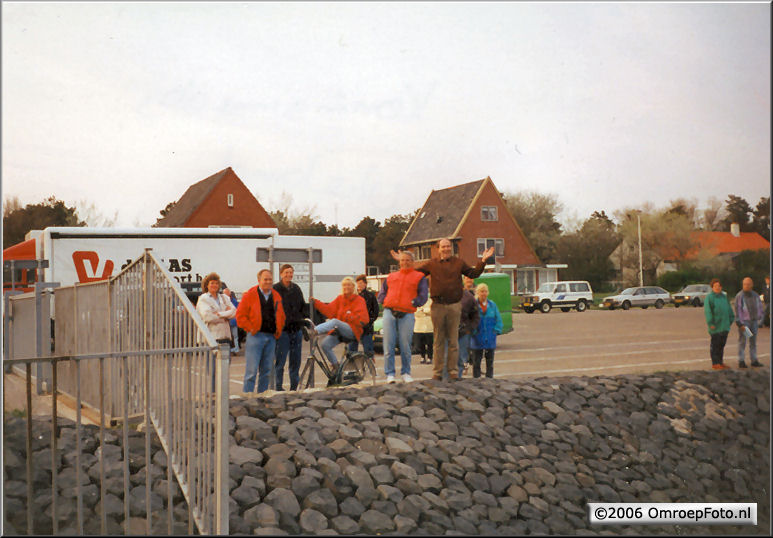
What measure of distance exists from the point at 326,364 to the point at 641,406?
15.4ft

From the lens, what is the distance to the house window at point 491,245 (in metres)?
15.8

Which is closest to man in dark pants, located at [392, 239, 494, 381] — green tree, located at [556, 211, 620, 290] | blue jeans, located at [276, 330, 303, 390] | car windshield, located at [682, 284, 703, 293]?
blue jeans, located at [276, 330, 303, 390]

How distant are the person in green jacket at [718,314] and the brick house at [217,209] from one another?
9.24m

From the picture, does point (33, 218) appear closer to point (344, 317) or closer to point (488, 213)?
point (344, 317)

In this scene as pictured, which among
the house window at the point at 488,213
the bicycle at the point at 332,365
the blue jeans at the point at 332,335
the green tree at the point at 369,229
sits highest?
the house window at the point at 488,213

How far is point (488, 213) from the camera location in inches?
621

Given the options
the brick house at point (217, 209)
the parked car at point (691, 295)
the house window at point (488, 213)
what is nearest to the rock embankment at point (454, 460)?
the parked car at point (691, 295)

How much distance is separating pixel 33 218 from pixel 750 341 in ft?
48.6

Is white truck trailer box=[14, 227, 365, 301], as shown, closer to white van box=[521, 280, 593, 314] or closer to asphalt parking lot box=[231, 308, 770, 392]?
asphalt parking lot box=[231, 308, 770, 392]

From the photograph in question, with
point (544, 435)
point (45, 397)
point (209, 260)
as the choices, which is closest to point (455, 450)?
point (544, 435)

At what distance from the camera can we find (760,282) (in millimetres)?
11141

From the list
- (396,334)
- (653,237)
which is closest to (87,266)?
(396,334)

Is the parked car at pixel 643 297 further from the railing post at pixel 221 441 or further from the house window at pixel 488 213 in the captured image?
the railing post at pixel 221 441

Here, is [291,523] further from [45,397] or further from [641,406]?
[641,406]
